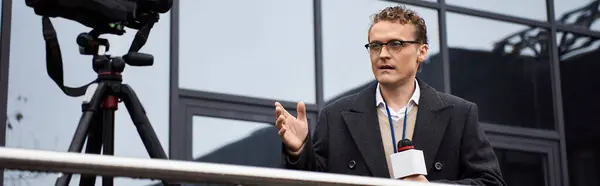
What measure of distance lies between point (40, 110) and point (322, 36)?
5.63 ft

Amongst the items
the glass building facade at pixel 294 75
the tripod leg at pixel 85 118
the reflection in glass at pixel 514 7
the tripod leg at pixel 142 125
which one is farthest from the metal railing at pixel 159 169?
the reflection in glass at pixel 514 7

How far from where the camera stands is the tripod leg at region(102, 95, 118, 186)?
3600 mm

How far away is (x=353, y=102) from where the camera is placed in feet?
A: 10.2

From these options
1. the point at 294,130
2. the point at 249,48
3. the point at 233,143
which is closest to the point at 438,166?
the point at 294,130

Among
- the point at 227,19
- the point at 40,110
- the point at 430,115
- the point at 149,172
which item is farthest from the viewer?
the point at 227,19

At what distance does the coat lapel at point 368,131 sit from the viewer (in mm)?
2988

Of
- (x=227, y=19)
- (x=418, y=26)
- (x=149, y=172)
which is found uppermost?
(x=227, y=19)

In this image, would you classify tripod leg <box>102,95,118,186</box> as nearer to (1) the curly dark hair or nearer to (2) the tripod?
(2) the tripod

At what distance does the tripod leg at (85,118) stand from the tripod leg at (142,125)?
0.09m

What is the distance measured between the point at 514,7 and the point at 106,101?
424 centimetres

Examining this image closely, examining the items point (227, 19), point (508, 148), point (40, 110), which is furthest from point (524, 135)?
point (40, 110)

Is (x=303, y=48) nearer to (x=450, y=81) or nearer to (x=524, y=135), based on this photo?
(x=450, y=81)

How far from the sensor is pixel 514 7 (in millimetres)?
7391

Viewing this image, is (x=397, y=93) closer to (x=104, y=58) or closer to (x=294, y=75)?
(x=104, y=58)
